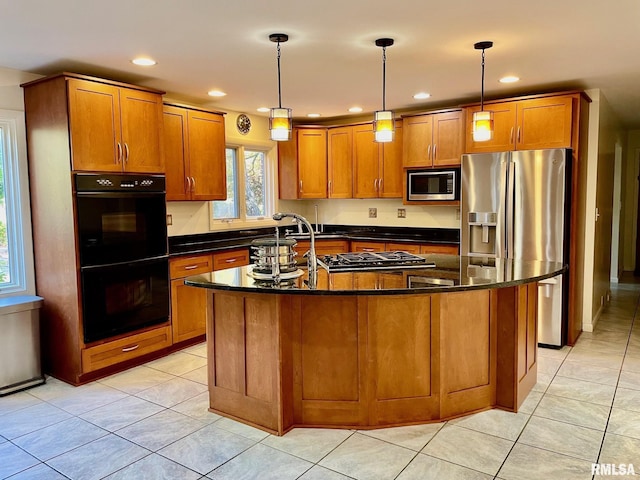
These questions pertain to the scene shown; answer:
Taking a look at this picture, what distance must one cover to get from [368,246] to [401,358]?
2843mm

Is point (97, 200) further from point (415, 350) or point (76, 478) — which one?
point (415, 350)

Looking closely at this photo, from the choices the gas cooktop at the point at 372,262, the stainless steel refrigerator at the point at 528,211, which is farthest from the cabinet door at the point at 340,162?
the gas cooktop at the point at 372,262

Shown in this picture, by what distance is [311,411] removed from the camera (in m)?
2.85

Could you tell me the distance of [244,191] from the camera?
5.73m

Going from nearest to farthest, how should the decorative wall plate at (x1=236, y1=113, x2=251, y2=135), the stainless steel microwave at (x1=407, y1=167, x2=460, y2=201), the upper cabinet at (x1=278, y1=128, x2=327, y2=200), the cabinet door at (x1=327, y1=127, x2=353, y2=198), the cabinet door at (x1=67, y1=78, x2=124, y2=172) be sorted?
the cabinet door at (x1=67, y1=78, x2=124, y2=172) → the stainless steel microwave at (x1=407, y1=167, x2=460, y2=201) → the decorative wall plate at (x1=236, y1=113, x2=251, y2=135) → the cabinet door at (x1=327, y1=127, x2=353, y2=198) → the upper cabinet at (x1=278, y1=128, x2=327, y2=200)

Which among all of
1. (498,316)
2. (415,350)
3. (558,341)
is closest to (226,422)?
(415,350)

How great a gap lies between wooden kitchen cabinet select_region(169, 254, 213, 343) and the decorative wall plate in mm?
1744

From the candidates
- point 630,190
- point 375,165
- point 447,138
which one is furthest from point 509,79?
point 630,190

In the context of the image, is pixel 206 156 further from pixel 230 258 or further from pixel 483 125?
pixel 483 125

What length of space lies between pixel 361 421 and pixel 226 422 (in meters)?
0.83

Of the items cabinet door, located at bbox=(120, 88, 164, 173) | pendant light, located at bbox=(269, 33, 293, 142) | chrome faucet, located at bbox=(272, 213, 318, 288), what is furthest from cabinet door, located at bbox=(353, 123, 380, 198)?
chrome faucet, located at bbox=(272, 213, 318, 288)

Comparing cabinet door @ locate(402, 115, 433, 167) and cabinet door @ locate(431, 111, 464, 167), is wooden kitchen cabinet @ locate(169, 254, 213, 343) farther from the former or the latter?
cabinet door @ locate(431, 111, 464, 167)

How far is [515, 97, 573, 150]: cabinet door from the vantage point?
167 inches

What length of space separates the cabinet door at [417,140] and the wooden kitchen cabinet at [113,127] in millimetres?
2580
